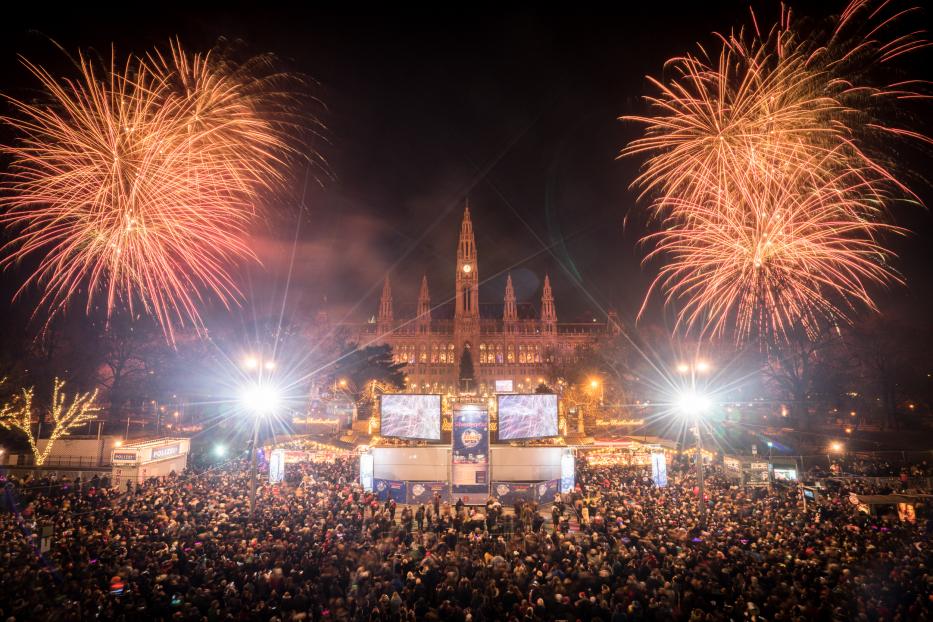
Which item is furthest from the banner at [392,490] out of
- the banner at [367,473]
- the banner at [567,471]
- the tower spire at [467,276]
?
the tower spire at [467,276]

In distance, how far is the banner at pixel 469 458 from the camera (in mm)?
21641

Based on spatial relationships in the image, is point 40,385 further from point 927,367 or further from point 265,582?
point 927,367

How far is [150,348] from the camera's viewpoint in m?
41.2

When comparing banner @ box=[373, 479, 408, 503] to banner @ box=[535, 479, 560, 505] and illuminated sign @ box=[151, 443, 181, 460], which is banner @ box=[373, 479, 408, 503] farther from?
illuminated sign @ box=[151, 443, 181, 460]

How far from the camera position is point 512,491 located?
2164 centimetres

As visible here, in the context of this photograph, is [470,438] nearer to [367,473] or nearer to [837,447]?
[367,473]

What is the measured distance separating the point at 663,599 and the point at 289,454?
22.8 m

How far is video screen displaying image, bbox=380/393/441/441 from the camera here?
22781mm

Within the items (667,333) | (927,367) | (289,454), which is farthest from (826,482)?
(667,333)

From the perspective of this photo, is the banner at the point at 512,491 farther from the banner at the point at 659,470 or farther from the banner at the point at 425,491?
the banner at the point at 659,470

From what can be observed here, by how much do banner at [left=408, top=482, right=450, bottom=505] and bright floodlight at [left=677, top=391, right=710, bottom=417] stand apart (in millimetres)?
10763

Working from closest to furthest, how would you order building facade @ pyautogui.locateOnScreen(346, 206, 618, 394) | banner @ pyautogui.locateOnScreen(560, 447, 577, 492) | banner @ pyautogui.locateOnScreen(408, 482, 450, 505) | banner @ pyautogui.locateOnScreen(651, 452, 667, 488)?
banner @ pyautogui.locateOnScreen(408, 482, 450, 505) → banner @ pyautogui.locateOnScreen(560, 447, 577, 492) → banner @ pyautogui.locateOnScreen(651, 452, 667, 488) → building facade @ pyautogui.locateOnScreen(346, 206, 618, 394)

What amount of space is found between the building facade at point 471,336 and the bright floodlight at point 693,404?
57620 millimetres

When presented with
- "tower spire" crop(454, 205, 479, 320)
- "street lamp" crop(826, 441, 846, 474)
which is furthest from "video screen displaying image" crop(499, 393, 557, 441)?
"tower spire" crop(454, 205, 479, 320)
